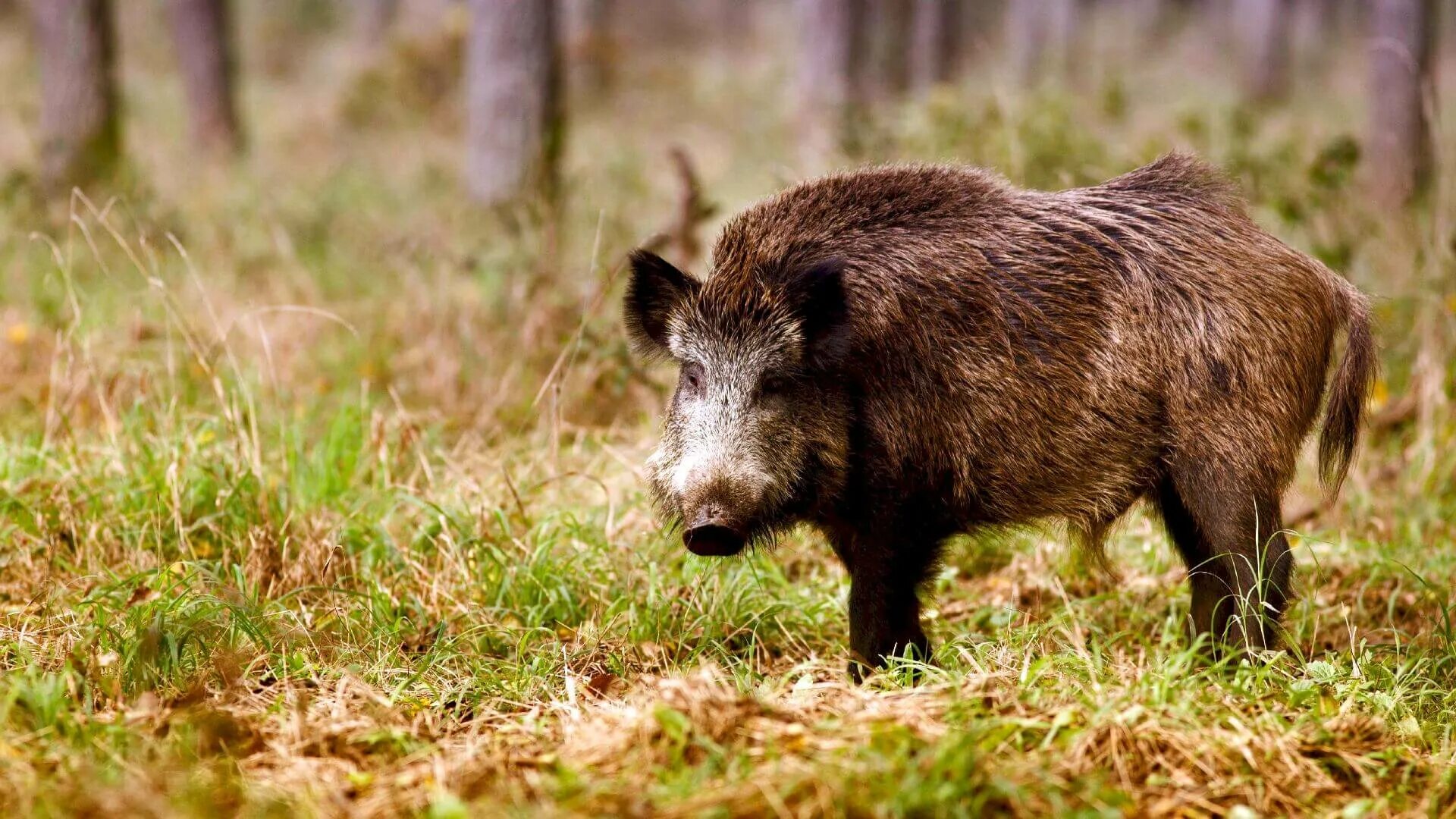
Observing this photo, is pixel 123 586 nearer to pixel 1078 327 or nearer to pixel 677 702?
pixel 677 702

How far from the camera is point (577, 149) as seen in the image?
46.9ft

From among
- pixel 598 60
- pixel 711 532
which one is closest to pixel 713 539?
pixel 711 532

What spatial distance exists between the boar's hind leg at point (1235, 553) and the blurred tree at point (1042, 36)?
49.9 ft

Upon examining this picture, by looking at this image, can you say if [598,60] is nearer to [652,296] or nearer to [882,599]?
[652,296]

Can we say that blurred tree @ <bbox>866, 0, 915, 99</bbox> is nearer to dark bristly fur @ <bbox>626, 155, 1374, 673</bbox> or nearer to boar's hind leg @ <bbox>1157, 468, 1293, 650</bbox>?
dark bristly fur @ <bbox>626, 155, 1374, 673</bbox>

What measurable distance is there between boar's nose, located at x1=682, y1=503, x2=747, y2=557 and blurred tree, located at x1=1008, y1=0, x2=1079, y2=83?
52.5 ft

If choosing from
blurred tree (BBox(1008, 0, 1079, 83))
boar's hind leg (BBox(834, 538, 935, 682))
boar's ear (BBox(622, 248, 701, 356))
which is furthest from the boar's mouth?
blurred tree (BBox(1008, 0, 1079, 83))

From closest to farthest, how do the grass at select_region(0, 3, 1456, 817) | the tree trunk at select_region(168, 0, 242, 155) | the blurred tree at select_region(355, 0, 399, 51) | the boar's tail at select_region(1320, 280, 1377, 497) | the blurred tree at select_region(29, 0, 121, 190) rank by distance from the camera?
the grass at select_region(0, 3, 1456, 817)
the boar's tail at select_region(1320, 280, 1377, 497)
the blurred tree at select_region(29, 0, 121, 190)
the tree trunk at select_region(168, 0, 242, 155)
the blurred tree at select_region(355, 0, 399, 51)

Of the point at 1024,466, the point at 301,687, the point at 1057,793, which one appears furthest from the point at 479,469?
the point at 1057,793

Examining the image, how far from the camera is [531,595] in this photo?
3.88 m

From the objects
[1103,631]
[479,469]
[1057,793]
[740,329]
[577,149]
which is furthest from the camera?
[577,149]

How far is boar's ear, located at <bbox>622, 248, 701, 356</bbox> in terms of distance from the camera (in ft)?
12.0

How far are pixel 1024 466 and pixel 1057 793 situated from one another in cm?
139

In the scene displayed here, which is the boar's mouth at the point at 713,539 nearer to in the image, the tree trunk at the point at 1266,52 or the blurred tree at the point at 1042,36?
the blurred tree at the point at 1042,36
